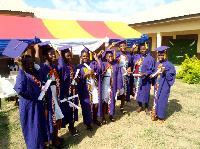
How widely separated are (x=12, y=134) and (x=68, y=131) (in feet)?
4.47

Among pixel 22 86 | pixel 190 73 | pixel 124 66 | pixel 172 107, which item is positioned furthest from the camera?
pixel 190 73

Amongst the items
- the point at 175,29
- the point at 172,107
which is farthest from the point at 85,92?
the point at 175,29

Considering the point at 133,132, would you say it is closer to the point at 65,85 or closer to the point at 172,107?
the point at 65,85

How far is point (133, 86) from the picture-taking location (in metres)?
5.51

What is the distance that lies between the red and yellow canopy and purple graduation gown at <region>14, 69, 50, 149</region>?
3.75 meters

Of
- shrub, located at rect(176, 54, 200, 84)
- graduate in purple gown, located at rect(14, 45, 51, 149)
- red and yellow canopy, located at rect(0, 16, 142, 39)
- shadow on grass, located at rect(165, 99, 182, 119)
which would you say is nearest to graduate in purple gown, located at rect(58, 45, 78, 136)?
graduate in purple gown, located at rect(14, 45, 51, 149)

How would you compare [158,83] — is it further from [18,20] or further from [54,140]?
[18,20]

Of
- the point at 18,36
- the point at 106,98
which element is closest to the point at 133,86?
the point at 106,98

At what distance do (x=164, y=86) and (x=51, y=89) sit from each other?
284 centimetres

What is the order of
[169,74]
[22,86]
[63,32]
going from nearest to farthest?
[22,86]
[169,74]
[63,32]

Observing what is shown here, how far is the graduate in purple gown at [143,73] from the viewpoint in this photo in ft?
15.7

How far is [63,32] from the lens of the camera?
705 centimetres

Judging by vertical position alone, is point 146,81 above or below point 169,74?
below

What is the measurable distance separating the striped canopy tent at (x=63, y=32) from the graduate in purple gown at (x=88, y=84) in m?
0.98
